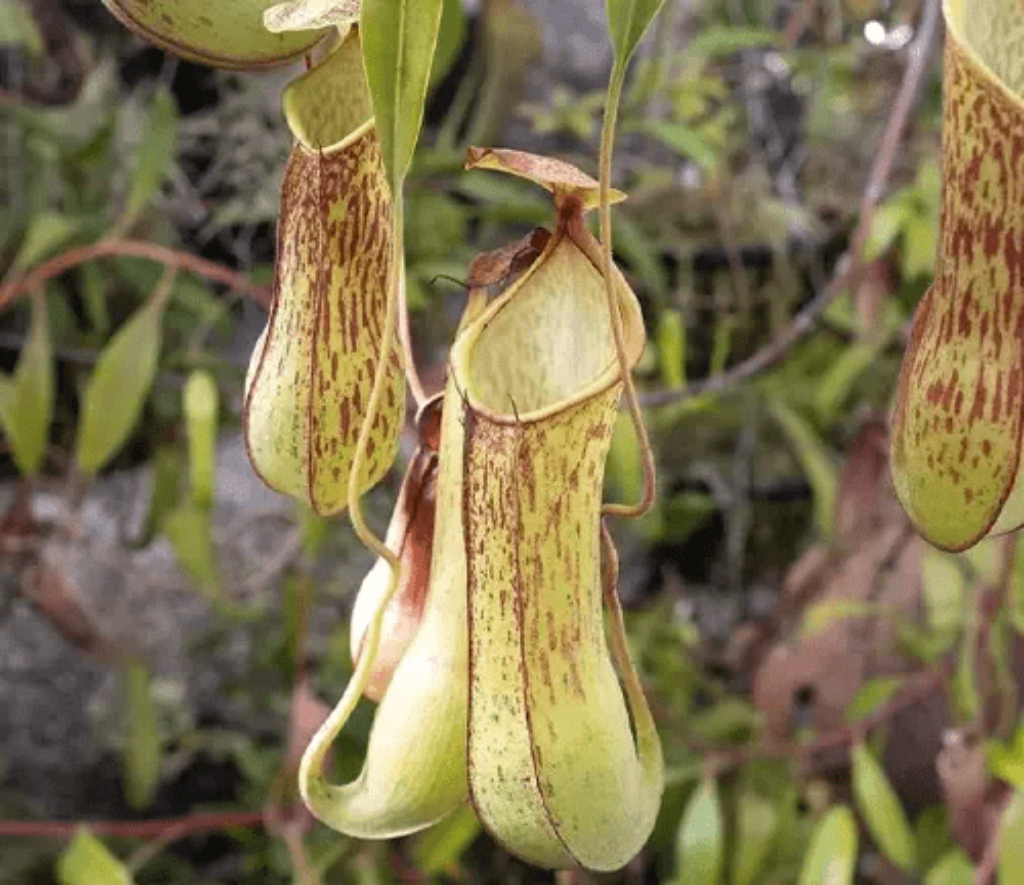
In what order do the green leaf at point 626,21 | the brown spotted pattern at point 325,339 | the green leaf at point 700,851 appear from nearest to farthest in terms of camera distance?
the green leaf at point 626,21 → the brown spotted pattern at point 325,339 → the green leaf at point 700,851

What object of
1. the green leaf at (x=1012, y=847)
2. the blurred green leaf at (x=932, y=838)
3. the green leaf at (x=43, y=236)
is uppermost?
the green leaf at (x=43, y=236)

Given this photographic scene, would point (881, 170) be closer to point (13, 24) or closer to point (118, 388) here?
point (118, 388)

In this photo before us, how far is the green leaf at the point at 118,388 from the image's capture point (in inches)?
48.7

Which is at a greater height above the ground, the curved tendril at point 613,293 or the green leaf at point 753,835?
the curved tendril at point 613,293

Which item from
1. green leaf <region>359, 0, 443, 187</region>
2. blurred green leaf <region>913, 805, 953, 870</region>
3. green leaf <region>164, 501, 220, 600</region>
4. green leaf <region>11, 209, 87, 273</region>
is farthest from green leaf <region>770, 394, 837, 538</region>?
green leaf <region>359, 0, 443, 187</region>

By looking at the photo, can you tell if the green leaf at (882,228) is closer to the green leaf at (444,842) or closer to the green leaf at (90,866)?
the green leaf at (444,842)

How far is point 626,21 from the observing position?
0.33 meters

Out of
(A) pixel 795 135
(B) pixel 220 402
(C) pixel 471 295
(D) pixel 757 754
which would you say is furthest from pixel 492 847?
(C) pixel 471 295

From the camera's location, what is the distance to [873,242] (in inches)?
52.4

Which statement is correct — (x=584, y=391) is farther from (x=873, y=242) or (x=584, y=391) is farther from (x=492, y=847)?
(x=492, y=847)

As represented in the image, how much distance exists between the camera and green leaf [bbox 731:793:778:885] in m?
1.29

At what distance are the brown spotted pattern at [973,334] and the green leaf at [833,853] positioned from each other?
654mm

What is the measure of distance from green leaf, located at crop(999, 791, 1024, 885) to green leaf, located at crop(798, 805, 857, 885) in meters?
0.11

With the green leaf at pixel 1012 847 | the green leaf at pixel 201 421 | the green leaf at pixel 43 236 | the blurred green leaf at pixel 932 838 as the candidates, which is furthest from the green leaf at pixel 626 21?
the blurred green leaf at pixel 932 838
